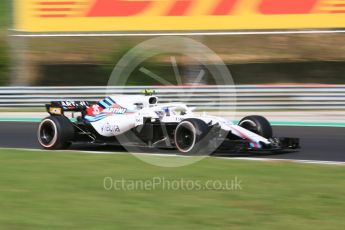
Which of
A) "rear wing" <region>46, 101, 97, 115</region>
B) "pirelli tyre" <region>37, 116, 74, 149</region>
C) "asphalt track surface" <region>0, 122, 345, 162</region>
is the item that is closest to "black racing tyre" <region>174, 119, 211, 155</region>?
"asphalt track surface" <region>0, 122, 345, 162</region>

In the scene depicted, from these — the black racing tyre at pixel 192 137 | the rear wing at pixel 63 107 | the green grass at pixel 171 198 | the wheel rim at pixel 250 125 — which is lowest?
the green grass at pixel 171 198

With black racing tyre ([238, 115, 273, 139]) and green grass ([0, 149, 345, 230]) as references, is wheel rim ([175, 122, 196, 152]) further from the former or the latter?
black racing tyre ([238, 115, 273, 139])

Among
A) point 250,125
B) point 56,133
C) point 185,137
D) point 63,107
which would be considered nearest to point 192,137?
point 185,137

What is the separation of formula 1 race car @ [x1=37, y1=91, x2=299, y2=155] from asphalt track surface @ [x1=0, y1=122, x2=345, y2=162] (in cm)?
31

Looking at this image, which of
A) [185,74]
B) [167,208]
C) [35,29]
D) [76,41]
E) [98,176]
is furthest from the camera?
[76,41]

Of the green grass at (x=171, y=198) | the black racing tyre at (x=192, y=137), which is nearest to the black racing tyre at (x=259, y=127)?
the black racing tyre at (x=192, y=137)

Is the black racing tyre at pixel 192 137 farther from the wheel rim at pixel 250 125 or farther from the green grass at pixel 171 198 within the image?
the wheel rim at pixel 250 125

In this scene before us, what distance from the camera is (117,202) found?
6.41 m

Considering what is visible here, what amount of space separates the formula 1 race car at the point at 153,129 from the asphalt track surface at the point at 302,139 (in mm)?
308

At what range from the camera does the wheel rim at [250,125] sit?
9.95m

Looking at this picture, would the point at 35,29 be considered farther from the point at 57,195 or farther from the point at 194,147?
the point at 57,195

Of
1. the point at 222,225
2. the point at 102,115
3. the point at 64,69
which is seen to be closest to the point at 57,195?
the point at 222,225

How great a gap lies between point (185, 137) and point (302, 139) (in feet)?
9.74

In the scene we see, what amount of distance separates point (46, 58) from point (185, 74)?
610 cm
